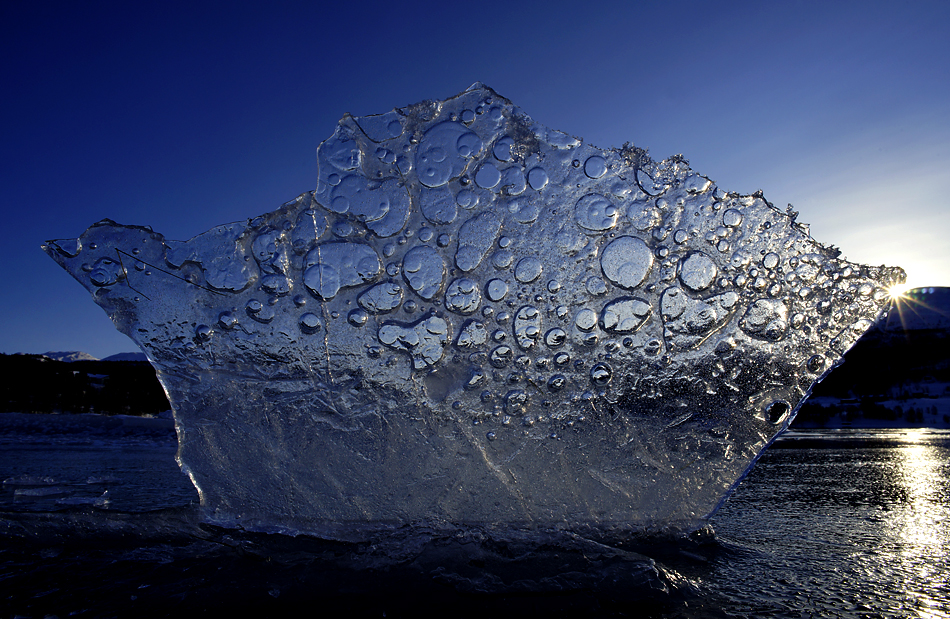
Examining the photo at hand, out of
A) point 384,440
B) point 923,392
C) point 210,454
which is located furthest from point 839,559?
point 923,392

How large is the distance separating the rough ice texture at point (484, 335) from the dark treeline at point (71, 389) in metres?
8.46

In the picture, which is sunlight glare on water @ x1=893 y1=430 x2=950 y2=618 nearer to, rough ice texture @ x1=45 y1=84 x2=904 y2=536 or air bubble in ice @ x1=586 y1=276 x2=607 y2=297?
rough ice texture @ x1=45 y1=84 x2=904 y2=536

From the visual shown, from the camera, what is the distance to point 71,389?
29.9 ft

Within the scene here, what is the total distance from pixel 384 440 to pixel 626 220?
1373mm

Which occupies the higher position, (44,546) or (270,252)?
(270,252)

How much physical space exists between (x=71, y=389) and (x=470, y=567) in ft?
34.6

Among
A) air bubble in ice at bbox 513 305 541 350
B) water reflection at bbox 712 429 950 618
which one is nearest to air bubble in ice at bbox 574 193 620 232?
air bubble in ice at bbox 513 305 541 350

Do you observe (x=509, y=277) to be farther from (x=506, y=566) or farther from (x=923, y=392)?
(x=923, y=392)

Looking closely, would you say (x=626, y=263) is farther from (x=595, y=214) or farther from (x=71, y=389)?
(x=71, y=389)

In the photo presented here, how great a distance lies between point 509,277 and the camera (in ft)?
6.93

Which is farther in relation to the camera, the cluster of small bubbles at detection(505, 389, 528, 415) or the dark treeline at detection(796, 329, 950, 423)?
the dark treeline at detection(796, 329, 950, 423)

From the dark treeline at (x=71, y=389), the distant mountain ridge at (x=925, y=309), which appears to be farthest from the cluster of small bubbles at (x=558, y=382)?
the distant mountain ridge at (x=925, y=309)

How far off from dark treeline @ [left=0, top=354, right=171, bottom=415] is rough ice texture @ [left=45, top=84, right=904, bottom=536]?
333 inches

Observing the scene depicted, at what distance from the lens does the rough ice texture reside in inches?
80.3
